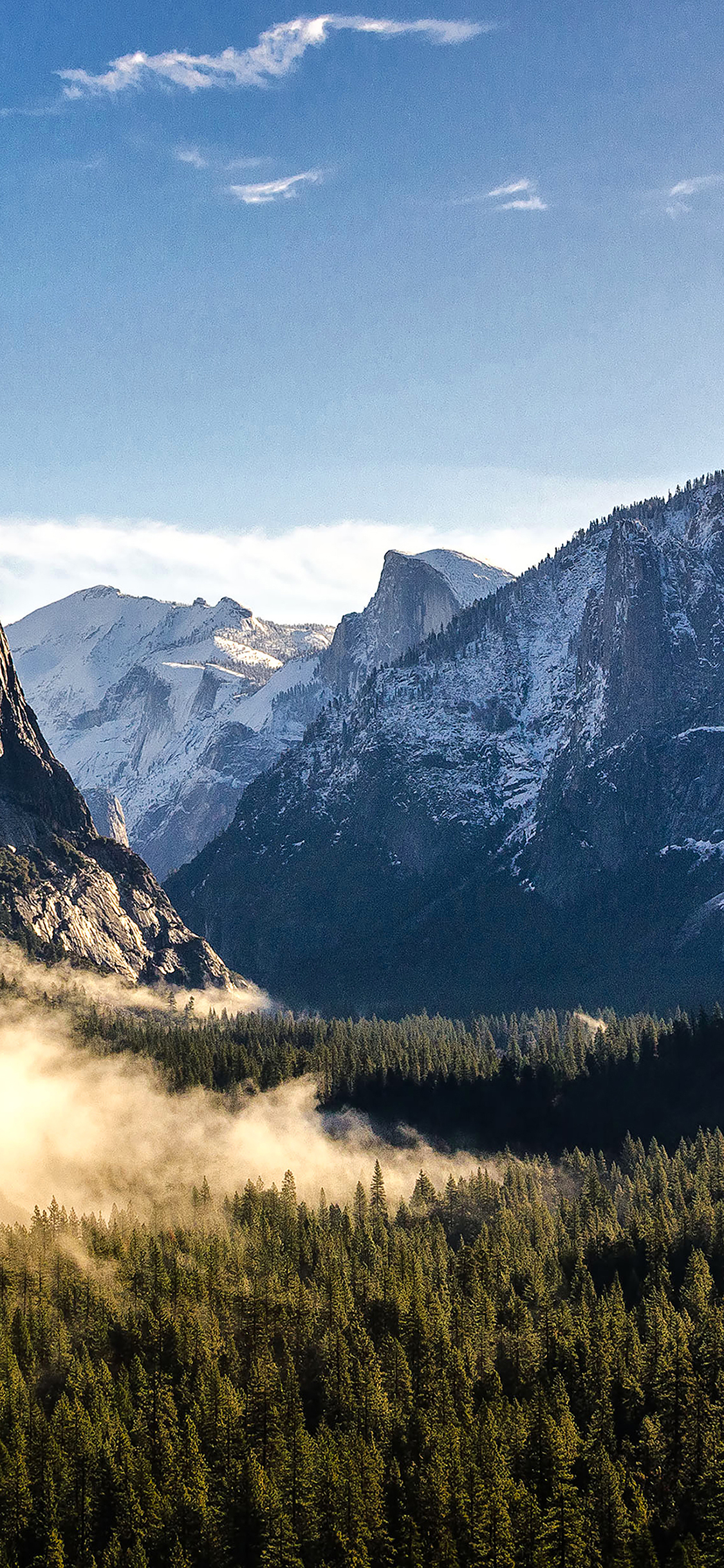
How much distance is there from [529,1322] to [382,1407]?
23742 mm

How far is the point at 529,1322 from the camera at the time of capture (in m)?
175

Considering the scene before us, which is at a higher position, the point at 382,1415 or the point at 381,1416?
the point at 382,1415

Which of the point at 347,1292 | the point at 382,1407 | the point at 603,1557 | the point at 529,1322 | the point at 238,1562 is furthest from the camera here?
the point at 347,1292

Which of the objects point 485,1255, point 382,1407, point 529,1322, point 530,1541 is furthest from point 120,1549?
point 485,1255

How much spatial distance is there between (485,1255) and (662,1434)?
46.5m

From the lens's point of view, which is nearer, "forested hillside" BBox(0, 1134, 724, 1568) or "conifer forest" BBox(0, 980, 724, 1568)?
"conifer forest" BBox(0, 980, 724, 1568)

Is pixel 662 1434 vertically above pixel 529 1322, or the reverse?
pixel 529 1322

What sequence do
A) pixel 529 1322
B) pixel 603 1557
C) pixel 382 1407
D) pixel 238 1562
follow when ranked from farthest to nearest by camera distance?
pixel 529 1322 < pixel 382 1407 < pixel 238 1562 < pixel 603 1557

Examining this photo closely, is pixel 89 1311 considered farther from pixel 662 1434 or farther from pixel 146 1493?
pixel 662 1434

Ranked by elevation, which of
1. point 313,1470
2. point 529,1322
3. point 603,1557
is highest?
point 529,1322

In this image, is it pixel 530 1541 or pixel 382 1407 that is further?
pixel 382 1407

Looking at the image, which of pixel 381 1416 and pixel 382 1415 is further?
pixel 382 1415

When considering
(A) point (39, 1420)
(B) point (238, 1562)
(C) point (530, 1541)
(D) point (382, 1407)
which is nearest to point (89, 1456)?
(A) point (39, 1420)

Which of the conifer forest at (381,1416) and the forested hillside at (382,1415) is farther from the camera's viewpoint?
the forested hillside at (382,1415)
